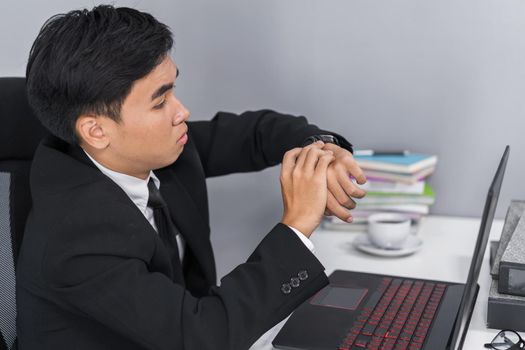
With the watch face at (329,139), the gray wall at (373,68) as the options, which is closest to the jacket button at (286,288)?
the watch face at (329,139)

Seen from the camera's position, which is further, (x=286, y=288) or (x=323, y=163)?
(x=323, y=163)

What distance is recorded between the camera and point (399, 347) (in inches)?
41.1

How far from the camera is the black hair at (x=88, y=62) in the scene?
1.08 m

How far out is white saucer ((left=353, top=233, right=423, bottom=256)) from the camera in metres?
1.48

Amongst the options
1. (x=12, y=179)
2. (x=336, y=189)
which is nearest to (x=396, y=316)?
(x=336, y=189)

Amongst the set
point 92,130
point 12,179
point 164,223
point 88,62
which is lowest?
point 164,223

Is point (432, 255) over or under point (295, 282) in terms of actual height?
under

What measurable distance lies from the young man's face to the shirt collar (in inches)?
1.0

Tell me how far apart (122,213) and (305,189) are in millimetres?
283

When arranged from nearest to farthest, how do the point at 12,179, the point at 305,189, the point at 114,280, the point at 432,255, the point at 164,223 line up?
the point at 114,280 < the point at 305,189 < the point at 12,179 < the point at 164,223 < the point at 432,255

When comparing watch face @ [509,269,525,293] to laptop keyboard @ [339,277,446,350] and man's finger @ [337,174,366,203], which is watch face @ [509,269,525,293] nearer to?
laptop keyboard @ [339,277,446,350]

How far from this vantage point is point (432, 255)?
1.49m

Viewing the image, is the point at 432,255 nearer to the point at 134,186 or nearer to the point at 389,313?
the point at 389,313

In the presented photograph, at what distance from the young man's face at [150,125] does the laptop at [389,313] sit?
1.18ft
